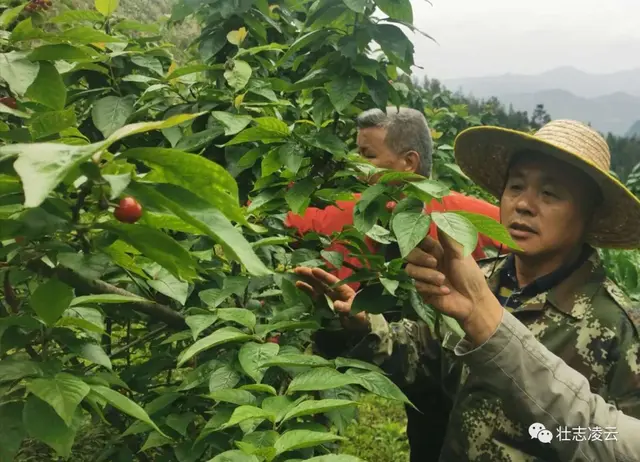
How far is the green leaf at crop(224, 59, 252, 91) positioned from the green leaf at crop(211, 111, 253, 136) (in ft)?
0.40

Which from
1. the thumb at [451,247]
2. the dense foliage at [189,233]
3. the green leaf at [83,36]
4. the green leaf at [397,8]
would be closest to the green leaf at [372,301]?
the dense foliage at [189,233]

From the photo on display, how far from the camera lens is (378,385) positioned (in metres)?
1.03

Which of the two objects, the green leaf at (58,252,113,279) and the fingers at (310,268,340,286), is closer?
the green leaf at (58,252,113,279)

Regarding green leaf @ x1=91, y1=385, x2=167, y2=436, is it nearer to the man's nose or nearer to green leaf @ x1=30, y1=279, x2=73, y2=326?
green leaf @ x1=30, y1=279, x2=73, y2=326

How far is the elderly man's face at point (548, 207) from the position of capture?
1509 mm

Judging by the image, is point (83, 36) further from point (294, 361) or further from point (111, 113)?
point (294, 361)

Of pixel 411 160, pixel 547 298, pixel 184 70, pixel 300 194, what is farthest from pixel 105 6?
pixel 411 160

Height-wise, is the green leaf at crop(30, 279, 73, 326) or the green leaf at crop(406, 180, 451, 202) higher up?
the green leaf at crop(406, 180, 451, 202)

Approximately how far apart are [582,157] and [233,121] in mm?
809

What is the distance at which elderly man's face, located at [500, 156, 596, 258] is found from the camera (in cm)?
151

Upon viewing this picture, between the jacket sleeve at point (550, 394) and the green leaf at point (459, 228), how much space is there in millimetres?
343

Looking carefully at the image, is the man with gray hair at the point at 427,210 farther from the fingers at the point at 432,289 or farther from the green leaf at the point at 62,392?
the green leaf at the point at 62,392

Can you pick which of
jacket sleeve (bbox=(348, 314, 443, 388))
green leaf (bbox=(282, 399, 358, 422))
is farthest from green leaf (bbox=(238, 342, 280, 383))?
jacket sleeve (bbox=(348, 314, 443, 388))

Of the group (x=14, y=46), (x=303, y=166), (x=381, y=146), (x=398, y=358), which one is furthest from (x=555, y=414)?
(x=381, y=146)
